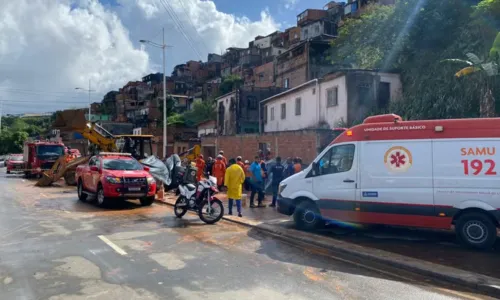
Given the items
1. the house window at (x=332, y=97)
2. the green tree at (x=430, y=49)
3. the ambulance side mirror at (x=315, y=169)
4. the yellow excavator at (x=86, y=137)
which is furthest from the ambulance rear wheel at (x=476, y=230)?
the yellow excavator at (x=86, y=137)

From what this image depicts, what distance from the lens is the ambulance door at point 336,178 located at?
9.35m

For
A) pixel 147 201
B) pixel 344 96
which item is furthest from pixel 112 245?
pixel 344 96

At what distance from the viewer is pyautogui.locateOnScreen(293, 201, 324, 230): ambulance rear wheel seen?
32.6ft

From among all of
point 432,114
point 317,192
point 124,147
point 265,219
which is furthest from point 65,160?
point 432,114

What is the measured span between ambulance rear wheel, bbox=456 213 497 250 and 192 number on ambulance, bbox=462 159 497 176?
0.83 meters

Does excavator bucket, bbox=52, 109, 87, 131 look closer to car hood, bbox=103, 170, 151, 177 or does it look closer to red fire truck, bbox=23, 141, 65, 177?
car hood, bbox=103, 170, 151, 177

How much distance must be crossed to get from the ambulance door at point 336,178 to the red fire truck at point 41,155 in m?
22.8

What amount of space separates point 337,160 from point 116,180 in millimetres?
7589

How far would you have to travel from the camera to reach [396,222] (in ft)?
29.0

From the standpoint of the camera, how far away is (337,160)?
Answer: 9648 millimetres

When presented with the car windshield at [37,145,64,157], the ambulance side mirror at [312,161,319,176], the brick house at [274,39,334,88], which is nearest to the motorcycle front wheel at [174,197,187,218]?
the ambulance side mirror at [312,161,319,176]

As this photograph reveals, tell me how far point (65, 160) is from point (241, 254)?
18.6 m

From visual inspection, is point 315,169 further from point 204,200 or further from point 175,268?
point 175,268

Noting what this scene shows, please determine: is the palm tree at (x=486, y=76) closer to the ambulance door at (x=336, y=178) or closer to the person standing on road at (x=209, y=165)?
A: the ambulance door at (x=336, y=178)
